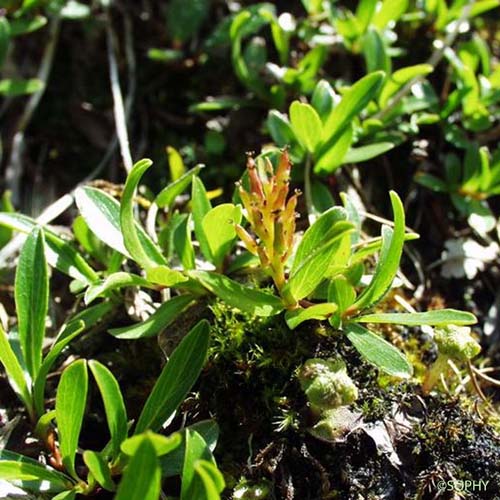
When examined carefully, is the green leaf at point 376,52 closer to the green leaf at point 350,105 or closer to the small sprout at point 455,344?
the green leaf at point 350,105

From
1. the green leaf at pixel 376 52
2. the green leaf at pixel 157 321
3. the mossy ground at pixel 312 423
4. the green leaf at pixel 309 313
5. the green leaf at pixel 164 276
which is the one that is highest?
the green leaf at pixel 376 52

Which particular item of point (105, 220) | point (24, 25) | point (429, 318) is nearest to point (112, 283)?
point (105, 220)

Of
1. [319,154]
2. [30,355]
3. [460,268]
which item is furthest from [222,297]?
Answer: [460,268]

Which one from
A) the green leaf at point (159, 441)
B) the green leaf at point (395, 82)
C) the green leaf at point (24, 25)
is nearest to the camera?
the green leaf at point (159, 441)

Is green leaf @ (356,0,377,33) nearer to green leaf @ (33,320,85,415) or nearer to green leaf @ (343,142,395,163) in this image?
green leaf @ (343,142,395,163)

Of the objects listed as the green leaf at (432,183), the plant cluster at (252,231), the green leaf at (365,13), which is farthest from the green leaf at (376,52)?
the green leaf at (432,183)

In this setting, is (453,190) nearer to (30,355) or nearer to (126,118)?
(126,118)

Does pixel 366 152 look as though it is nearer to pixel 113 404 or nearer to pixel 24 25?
pixel 113 404
